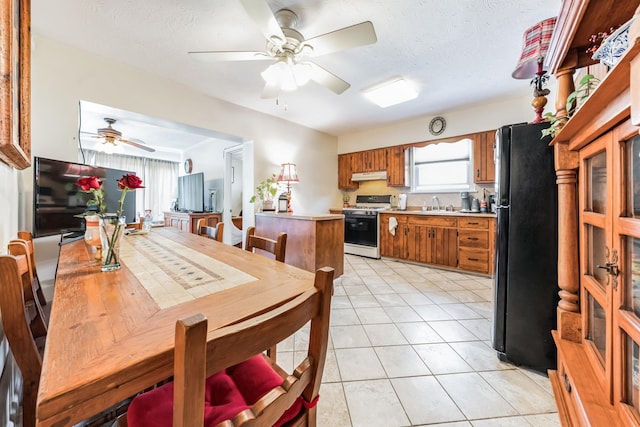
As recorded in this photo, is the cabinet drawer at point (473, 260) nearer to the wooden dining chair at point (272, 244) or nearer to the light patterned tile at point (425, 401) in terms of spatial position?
the light patterned tile at point (425, 401)

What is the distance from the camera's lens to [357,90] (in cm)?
312

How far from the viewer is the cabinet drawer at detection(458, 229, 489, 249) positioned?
3.37m

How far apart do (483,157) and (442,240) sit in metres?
1.40

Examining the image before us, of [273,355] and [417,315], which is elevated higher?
[273,355]

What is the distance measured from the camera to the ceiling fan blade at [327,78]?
2.03m

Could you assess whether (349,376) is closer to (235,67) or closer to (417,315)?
(417,315)

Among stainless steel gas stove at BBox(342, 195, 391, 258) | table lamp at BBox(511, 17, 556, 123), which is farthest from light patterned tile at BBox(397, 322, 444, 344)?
stainless steel gas stove at BBox(342, 195, 391, 258)

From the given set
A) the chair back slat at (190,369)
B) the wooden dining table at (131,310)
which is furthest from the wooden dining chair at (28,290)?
the chair back slat at (190,369)

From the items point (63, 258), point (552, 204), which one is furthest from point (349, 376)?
point (63, 258)

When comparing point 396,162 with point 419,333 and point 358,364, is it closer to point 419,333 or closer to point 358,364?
point 419,333

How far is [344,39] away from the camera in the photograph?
1.62 m

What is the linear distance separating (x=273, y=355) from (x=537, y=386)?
60.0 inches

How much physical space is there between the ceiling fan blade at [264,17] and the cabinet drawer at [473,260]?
11.5 feet

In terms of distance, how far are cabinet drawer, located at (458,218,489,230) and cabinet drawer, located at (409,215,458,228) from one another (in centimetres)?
8
